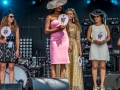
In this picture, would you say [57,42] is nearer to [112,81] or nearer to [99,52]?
[99,52]

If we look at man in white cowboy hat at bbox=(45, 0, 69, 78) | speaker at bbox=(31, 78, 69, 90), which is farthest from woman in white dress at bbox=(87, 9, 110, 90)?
speaker at bbox=(31, 78, 69, 90)

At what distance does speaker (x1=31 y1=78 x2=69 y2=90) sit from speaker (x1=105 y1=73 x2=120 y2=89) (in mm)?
3454

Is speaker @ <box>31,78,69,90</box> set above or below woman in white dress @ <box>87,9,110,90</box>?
below

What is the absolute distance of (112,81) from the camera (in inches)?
298

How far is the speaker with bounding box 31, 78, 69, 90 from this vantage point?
407 cm

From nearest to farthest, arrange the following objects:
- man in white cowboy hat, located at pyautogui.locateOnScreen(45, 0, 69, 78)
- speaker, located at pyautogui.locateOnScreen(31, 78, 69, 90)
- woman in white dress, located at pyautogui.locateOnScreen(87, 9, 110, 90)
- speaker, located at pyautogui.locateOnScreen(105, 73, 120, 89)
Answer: speaker, located at pyautogui.locateOnScreen(31, 78, 69, 90) → man in white cowboy hat, located at pyautogui.locateOnScreen(45, 0, 69, 78) → woman in white dress, located at pyautogui.locateOnScreen(87, 9, 110, 90) → speaker, located at pyautogui.locateOnScreen(105, 73, 120, 89)

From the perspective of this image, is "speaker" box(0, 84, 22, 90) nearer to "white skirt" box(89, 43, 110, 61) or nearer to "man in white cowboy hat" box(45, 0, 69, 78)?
"man in white cowboy hat" box(45, 0, 69, 78)

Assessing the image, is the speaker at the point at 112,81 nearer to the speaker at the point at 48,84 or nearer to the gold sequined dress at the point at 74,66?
the gold sequined dress at the point at 74,66

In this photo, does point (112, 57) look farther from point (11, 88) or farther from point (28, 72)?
point (11, 88)

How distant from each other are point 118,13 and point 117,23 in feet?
1.06

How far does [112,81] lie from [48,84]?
3.69 m

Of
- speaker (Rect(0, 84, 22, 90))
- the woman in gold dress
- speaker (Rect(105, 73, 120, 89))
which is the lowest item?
speaker (Rect(105, 73, 120, 89))

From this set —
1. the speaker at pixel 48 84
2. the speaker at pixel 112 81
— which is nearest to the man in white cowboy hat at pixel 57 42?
the speaker at pixel 48 84

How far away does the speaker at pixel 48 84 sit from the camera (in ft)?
13.3
